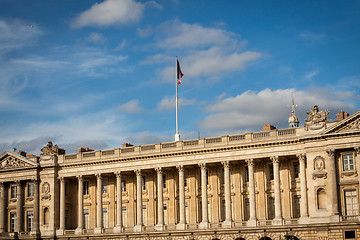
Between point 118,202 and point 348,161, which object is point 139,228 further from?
point 348,161

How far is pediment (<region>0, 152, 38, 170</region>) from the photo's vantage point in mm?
91688

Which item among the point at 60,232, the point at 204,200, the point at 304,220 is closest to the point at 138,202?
the point at 204,200

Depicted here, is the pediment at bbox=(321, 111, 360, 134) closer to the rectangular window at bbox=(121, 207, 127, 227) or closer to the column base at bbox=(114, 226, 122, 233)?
the column base at bbox=(114, 226, 122, 233)

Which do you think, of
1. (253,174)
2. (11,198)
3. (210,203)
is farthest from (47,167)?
(253,174)

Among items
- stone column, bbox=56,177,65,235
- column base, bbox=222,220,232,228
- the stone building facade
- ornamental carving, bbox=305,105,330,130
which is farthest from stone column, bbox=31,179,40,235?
ornamental carving, bbox=305,105,330,130

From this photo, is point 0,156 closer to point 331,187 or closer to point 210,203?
point 210,203

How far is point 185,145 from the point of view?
269 ft

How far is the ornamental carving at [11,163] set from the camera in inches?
3637

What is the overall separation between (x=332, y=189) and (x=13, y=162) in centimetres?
4591

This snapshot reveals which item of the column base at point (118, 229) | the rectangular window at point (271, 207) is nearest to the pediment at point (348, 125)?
the rectangular window at point (271, 207)

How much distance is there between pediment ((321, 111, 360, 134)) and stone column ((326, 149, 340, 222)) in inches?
90.9

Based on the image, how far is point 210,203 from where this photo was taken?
8144cm

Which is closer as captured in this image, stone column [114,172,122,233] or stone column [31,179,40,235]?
stone column [114,172,122,233]

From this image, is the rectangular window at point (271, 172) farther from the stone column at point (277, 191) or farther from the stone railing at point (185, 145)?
the stone railing at point (185, 145)
